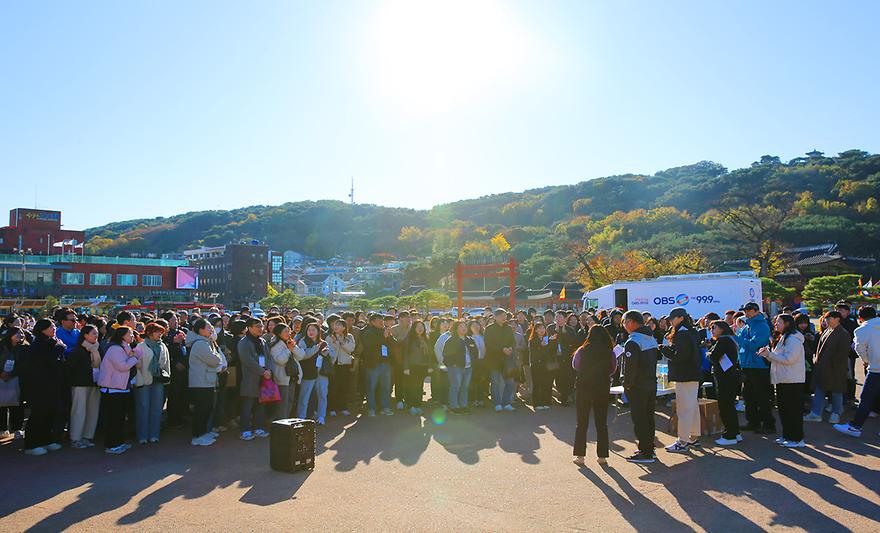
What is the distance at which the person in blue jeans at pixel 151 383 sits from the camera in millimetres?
8250

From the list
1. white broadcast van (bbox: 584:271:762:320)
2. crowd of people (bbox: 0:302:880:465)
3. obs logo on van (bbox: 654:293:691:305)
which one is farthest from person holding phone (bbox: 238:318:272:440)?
obs logo on van (bbox: 654:293:691:305)

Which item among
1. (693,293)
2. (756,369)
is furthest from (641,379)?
(693,293)

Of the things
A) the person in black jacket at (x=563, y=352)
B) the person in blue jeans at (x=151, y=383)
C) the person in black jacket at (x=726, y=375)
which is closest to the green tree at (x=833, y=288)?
the person in black jacket at (x=563, y=352)

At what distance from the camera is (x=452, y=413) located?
11078 millimetres

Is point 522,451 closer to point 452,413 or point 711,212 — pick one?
point 452,413

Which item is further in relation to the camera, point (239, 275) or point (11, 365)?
point (239, 275)

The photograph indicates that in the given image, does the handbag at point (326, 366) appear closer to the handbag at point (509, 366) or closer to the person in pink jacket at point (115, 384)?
the person in pink jacket at point (115, 384)

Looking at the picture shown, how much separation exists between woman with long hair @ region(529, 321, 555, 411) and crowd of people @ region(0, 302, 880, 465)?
30 cm

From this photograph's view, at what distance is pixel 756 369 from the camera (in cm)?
888

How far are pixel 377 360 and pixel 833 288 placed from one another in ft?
114

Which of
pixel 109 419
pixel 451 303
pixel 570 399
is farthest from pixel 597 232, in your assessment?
pixel 109 419

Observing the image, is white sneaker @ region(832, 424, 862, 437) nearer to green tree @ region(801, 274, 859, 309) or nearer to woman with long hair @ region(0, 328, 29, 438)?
woman with long hair @ region(0, 328, 29, 438)

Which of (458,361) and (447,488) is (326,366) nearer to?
(458,361)

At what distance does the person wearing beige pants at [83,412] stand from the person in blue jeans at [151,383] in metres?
0.55
